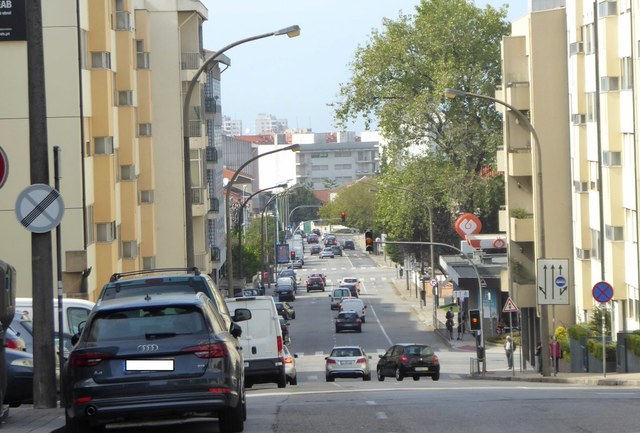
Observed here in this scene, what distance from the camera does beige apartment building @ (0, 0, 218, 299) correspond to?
136 feet

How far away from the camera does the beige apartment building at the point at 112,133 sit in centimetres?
4138


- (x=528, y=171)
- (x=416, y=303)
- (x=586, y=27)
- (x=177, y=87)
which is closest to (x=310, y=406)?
(x=586, y=27)

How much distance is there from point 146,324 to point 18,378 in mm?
5267

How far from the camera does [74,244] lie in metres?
42.6

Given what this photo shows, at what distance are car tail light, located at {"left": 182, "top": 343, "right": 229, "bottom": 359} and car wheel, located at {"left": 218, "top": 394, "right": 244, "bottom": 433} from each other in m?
0.65

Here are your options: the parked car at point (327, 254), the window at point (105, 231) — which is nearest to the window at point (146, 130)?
the window at point (105, 231)

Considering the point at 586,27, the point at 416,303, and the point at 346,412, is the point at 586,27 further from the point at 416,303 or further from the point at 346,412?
the point at 416,303

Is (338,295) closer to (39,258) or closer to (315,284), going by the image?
(315,284)

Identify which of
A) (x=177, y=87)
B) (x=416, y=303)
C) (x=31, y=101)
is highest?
(x=177, y=87)

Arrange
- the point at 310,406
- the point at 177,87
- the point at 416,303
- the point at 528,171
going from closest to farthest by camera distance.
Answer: the point at 310,406
the point at 528,171
the point at 177,87
the point at 416,303

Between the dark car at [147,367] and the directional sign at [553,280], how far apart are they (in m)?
23.2

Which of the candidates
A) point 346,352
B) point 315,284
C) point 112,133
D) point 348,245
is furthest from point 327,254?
point 346,352

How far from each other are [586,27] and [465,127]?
2688 centimetres

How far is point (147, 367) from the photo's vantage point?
1295 centimetres
